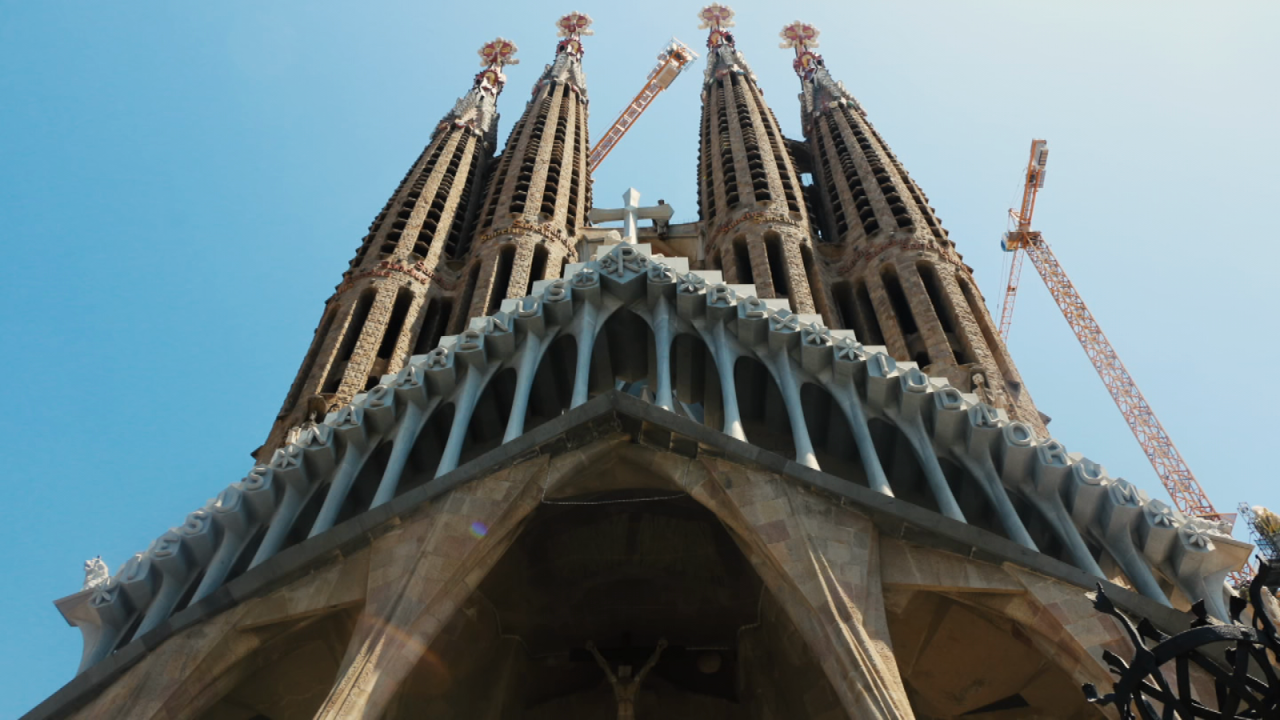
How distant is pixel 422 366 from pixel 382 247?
1284 centimetres

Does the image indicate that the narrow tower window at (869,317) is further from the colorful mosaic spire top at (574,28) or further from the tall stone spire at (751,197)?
the colorful mosaic spire top at (574,28)

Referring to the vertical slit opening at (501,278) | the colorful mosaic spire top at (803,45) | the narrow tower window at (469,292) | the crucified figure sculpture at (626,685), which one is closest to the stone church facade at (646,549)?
the crucified figure sculpture at (626,685)

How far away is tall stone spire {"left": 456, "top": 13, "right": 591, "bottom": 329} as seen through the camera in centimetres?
2483

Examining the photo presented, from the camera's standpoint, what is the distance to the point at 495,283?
24531 mm

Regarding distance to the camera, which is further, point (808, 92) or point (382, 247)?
point (808, 92)

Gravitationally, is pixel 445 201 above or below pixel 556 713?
above

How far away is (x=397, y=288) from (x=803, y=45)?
75.6 feet

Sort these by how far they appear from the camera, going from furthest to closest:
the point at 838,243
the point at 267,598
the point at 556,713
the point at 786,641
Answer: the point at 838,243
the point at 556,713
the point at 786,641
the point at 267,598

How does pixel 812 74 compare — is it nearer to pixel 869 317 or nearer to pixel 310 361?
pixel 869 317

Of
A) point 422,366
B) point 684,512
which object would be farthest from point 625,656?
point 422,366

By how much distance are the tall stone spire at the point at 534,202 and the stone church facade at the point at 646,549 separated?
31.1 ft

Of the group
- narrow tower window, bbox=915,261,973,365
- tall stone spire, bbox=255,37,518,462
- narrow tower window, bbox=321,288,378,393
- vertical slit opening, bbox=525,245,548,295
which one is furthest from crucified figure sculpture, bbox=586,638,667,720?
vertical slit opening, bbox=525,245,548,295

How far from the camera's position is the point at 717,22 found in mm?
43625

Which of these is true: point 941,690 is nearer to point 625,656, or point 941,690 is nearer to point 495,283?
point 625,656
